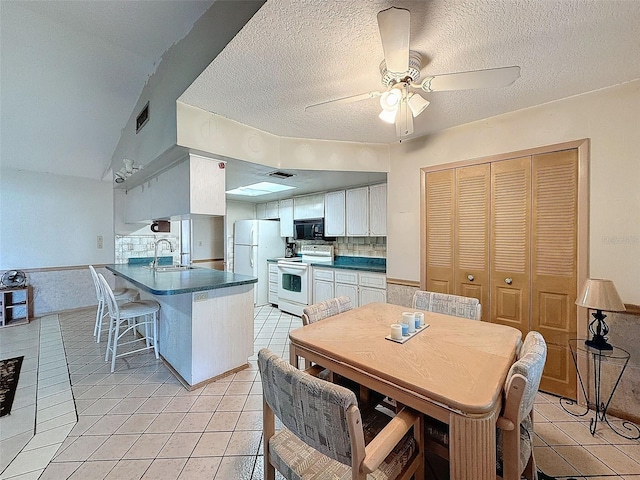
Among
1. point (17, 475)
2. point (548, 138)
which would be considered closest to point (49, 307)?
point (17, 475)

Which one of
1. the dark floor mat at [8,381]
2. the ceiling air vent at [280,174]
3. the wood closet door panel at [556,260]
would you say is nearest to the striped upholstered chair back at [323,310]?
the wood closet door panel at [556,260]

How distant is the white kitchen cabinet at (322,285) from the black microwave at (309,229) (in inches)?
25.5

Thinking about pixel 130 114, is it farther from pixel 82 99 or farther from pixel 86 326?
pixel 86 326

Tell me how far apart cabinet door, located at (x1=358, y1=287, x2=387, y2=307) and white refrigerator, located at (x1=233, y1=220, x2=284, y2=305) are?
2.13 meters

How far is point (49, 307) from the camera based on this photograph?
4441mm

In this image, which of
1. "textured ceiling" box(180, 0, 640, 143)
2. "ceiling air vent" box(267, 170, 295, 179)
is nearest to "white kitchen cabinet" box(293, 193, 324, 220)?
"ceiling air vent" box(267, 170, 295, 179)

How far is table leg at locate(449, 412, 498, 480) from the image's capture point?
905 mm

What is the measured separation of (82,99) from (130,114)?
19.4 inches

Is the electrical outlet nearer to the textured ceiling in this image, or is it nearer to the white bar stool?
the white bar stool

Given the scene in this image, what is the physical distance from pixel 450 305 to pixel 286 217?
3.64 meters

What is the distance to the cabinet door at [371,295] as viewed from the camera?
348cm

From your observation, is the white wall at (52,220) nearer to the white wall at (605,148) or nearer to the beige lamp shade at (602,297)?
the white wall at (605,148)

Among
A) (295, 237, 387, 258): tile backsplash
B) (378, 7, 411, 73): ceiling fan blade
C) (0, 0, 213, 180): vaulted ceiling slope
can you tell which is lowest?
(295, 237, 387, 258): tile backsplash

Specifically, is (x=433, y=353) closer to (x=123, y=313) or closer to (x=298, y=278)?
(x=123, y=313)
